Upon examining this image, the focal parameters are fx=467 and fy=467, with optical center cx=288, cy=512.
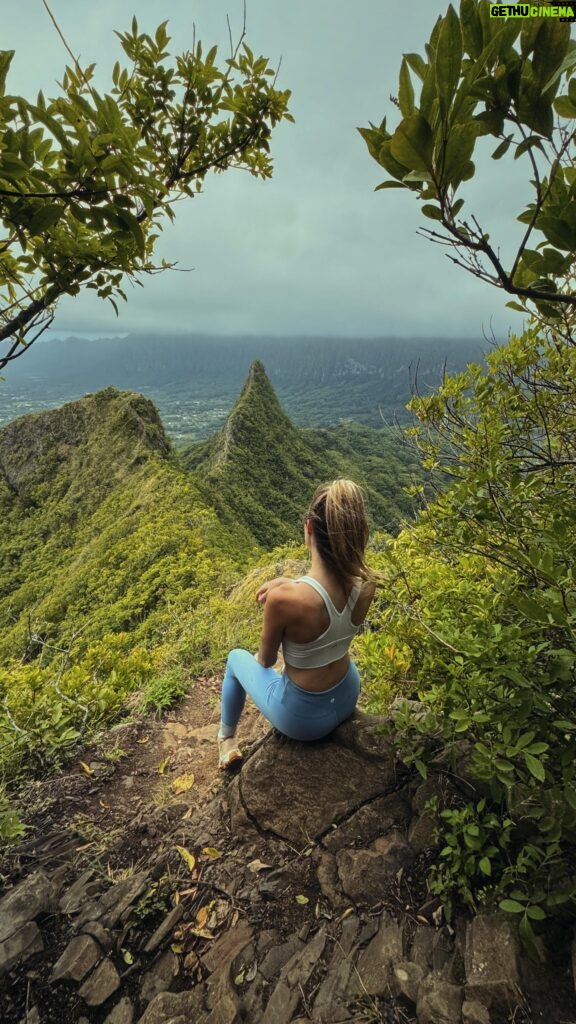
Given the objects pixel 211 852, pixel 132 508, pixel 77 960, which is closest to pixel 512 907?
pixel 211 852

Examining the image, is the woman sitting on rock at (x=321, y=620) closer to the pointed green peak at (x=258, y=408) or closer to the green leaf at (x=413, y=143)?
the green leaf at (x=413, y=143)

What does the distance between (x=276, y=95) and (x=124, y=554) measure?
1918 centimetres

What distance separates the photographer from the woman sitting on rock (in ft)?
8.28

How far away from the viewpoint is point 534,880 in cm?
168

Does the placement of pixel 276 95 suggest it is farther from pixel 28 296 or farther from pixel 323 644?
pixel 323 644

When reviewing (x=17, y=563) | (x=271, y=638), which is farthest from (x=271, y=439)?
(x=271, y=638)

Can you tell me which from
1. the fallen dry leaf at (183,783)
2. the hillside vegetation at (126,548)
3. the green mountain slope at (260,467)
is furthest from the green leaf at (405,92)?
the green mountain slope at (260,467)

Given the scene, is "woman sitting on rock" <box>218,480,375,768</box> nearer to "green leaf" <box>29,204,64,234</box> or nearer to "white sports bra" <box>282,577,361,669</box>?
"white sports bra" <box>282,577,361,669</box>

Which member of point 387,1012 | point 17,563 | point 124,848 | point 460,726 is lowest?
point 17,563

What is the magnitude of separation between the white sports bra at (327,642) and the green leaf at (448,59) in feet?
6.66

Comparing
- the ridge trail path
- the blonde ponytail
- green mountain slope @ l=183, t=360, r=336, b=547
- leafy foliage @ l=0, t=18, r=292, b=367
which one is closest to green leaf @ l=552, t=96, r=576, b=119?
leafy foliage @ l=0, t=18, r=292, b=367

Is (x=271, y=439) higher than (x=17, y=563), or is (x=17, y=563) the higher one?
(x=271, y=439)

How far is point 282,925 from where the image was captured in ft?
7.27
